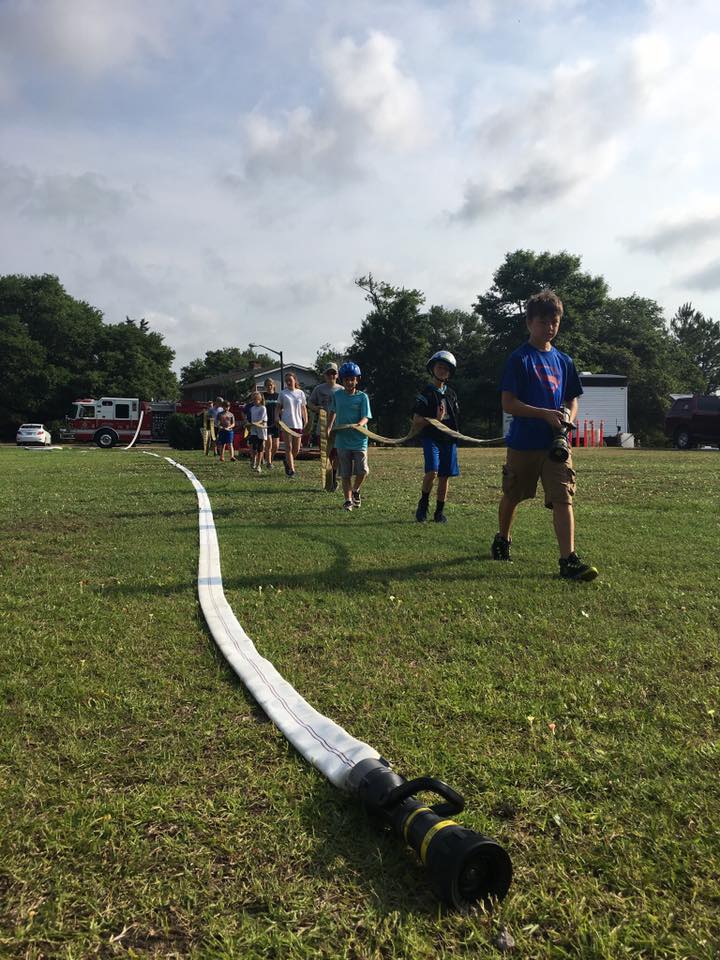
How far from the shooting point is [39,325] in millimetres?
66562

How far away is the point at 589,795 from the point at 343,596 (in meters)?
2.37

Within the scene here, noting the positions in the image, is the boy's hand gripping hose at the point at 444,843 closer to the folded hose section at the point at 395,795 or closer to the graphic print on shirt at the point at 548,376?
the folded hose section at the point at 395,795

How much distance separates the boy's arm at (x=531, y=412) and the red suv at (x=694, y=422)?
79.8ft

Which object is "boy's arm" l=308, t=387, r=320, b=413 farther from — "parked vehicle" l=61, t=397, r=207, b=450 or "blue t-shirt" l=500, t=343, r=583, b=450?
"parked vehicle" l=61, t=397, r=207, b=450

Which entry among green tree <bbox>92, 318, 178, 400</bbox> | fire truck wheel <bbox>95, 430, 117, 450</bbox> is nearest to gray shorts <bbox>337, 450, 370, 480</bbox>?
fire truck wheel <bbox>95, 430, 117, 450</bbox>

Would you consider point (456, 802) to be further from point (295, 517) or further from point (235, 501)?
point (235, 501)

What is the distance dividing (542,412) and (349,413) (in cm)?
408

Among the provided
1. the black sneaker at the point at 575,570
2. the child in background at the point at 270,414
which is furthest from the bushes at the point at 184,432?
the black sneaker at the point at 575,570

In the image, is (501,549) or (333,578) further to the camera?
(501,549)

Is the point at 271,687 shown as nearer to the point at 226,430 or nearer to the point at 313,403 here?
the point at 313,403

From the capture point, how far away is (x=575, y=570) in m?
4.48

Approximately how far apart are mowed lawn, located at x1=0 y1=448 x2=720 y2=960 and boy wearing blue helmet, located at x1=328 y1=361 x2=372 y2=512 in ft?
11.2

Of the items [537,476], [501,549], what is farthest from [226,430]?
[537,476]

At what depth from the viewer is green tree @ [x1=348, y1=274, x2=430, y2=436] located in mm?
53031
